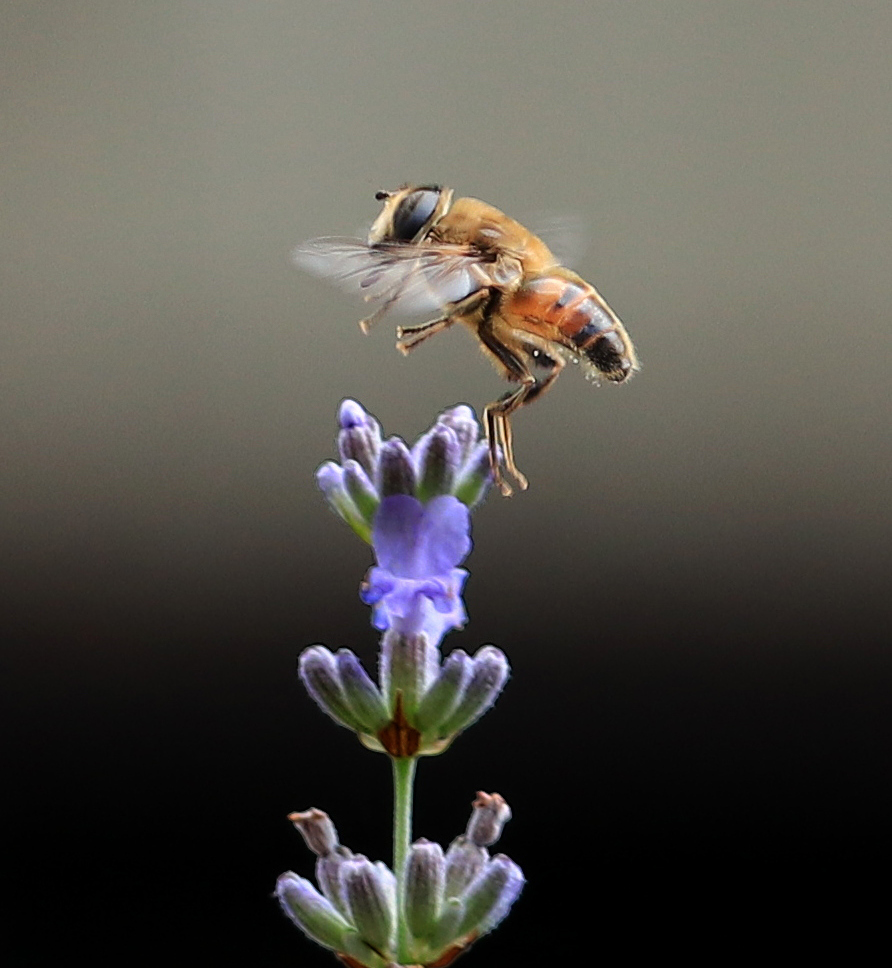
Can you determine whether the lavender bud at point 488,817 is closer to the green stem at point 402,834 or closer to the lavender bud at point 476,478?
the green stem at point 402,834

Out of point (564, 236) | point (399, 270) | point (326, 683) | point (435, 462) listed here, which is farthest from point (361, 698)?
point (564, 236)

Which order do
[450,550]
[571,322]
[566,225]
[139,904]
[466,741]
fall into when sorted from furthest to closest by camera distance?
[466,741]
[139,904]
[566,225]
[571,322]
[450,550]

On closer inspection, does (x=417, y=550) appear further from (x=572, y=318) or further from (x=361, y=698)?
(x=572, y=318)

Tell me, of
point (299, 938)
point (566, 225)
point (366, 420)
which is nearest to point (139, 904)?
point (299, 938)

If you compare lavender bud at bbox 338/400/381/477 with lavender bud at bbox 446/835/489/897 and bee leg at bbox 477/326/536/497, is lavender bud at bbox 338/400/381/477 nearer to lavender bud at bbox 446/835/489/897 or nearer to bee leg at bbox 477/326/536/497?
bee leg at bbox 477/326/536/497

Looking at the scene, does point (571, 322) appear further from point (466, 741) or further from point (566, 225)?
point (466, 741)

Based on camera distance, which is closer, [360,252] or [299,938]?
[360,252]

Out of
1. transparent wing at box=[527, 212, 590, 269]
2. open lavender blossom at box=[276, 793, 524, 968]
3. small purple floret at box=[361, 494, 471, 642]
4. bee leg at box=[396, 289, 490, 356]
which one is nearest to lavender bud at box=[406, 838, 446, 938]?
open lavender blossom at box=[276, 793, 524, 968]
